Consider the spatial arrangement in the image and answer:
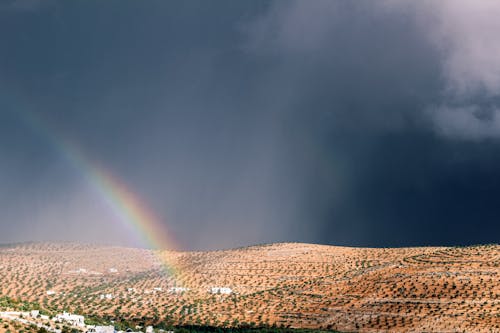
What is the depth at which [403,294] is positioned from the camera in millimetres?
79125

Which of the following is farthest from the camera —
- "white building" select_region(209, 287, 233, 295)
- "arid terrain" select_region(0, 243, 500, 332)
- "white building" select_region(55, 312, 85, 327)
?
"white building" select_region(209, 287, 233, 295)

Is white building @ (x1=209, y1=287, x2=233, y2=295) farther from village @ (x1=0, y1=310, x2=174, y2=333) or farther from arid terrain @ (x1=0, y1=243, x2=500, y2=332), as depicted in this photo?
village @ (x1=0, y1=310, x2=174, y2=333)

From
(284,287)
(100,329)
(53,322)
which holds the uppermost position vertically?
(284,287)

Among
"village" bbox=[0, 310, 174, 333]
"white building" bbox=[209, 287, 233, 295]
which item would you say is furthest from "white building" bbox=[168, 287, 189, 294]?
"village" bbox=[0, 310, 174, 333]

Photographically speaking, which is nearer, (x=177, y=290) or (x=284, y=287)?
(x=284, y=287)

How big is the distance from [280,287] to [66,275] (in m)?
48.4

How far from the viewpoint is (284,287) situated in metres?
94.7

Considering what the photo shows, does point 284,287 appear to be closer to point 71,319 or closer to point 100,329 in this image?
point 71,319

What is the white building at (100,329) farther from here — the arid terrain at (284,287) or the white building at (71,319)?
the arid terrain at (284,287)

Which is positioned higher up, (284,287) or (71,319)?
(284,287)

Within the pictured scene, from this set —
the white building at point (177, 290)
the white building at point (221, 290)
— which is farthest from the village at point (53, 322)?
the white building at point (177, 290)

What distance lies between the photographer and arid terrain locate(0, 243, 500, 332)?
72.6 m

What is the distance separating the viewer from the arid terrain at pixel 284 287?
2856 inches

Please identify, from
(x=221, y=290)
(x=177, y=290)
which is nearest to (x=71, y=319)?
(x=221, y=290)
